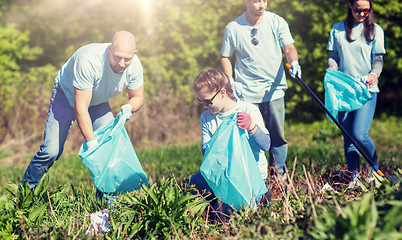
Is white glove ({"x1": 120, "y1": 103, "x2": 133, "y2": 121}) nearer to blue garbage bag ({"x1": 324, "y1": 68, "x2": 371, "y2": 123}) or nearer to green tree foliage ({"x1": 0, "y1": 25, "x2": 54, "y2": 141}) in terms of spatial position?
blue garbage bag ({"x1": 324, "y1": 68, "x2": 371, "y2": 123})

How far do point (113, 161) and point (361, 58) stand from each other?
2241 millimetres

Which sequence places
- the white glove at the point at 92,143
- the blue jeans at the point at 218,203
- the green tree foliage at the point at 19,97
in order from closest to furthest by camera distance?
the blue jeans at the point at 218,203, the white glove at the point at 92,143, the green tree foliage at the point at 19,97

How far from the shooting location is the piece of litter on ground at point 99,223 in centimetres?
235

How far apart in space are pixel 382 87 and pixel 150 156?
15.1ft

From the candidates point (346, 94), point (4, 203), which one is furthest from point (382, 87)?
point (4, 203)

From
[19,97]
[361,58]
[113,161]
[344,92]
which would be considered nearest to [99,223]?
[113,161]

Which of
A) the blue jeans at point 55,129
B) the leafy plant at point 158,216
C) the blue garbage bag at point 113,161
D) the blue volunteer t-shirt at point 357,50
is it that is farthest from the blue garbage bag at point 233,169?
the blue volunteer t-shirt at point 357,50

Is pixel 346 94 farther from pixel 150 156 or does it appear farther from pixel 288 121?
pixel 288 121

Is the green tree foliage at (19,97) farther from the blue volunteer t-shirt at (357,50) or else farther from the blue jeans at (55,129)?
the blue volunteer t-shirt at (357,50)

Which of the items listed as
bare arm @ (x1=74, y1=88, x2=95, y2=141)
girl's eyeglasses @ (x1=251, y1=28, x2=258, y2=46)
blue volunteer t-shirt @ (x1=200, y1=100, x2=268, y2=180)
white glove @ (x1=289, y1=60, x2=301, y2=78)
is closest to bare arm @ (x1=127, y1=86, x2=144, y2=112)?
bare arm @ (x1=74, y1=88, x2=95, y2=141)

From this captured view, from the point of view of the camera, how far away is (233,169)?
2.50 metres

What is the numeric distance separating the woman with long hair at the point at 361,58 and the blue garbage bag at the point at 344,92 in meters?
0.07

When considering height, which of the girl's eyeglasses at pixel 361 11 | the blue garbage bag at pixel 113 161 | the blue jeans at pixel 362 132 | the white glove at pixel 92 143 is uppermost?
the girl's eyeglasses at pixel 361 11

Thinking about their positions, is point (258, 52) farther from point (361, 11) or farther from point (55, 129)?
point (55, 129)
